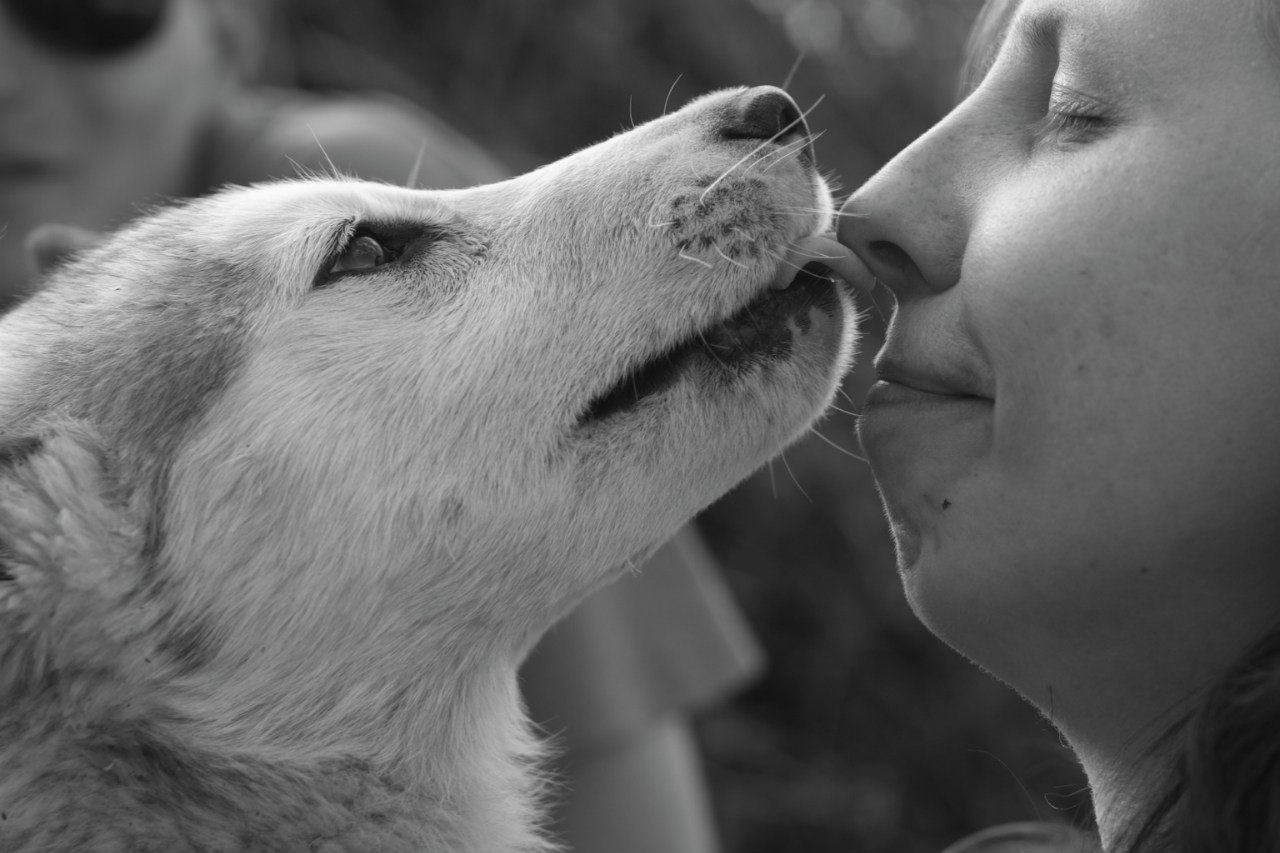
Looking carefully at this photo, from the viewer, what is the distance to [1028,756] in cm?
667

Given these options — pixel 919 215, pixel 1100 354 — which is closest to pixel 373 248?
pixel 919 215

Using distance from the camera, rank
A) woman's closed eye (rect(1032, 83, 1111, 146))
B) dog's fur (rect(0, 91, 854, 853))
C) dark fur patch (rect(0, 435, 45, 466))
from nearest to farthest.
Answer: woman's closed eye (rect(1032, 83, 1111, 146))
dog's fur (rect(0, 91, 854, 853))
dark fur patch (rect(0, 435, 45, 466))

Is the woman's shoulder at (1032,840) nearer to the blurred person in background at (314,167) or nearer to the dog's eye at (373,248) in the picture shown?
the blurred person in background at (314,167)

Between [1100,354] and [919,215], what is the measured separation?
17.2 inches

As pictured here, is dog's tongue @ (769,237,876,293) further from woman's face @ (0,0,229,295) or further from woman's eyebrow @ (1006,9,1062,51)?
woman's face @ (0,0,229,295)

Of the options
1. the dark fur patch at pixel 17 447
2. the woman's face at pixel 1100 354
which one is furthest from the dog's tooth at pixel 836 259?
the dark fur patch at pixel 17 447

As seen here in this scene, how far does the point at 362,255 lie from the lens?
8.86 ft

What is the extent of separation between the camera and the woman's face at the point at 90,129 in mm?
4109

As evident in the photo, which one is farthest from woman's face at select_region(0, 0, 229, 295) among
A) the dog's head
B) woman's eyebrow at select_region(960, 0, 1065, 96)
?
woman's eyebrow at select_region(960, 0, 1065, 96)

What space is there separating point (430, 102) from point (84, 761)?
545 centimetres

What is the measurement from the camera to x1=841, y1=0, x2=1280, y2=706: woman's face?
1.68 meters

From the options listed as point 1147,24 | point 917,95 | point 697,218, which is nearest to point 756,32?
point 917,95

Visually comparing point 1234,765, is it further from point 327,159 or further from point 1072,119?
point 327,159

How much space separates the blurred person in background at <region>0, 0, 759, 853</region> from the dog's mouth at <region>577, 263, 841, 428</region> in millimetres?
1460
